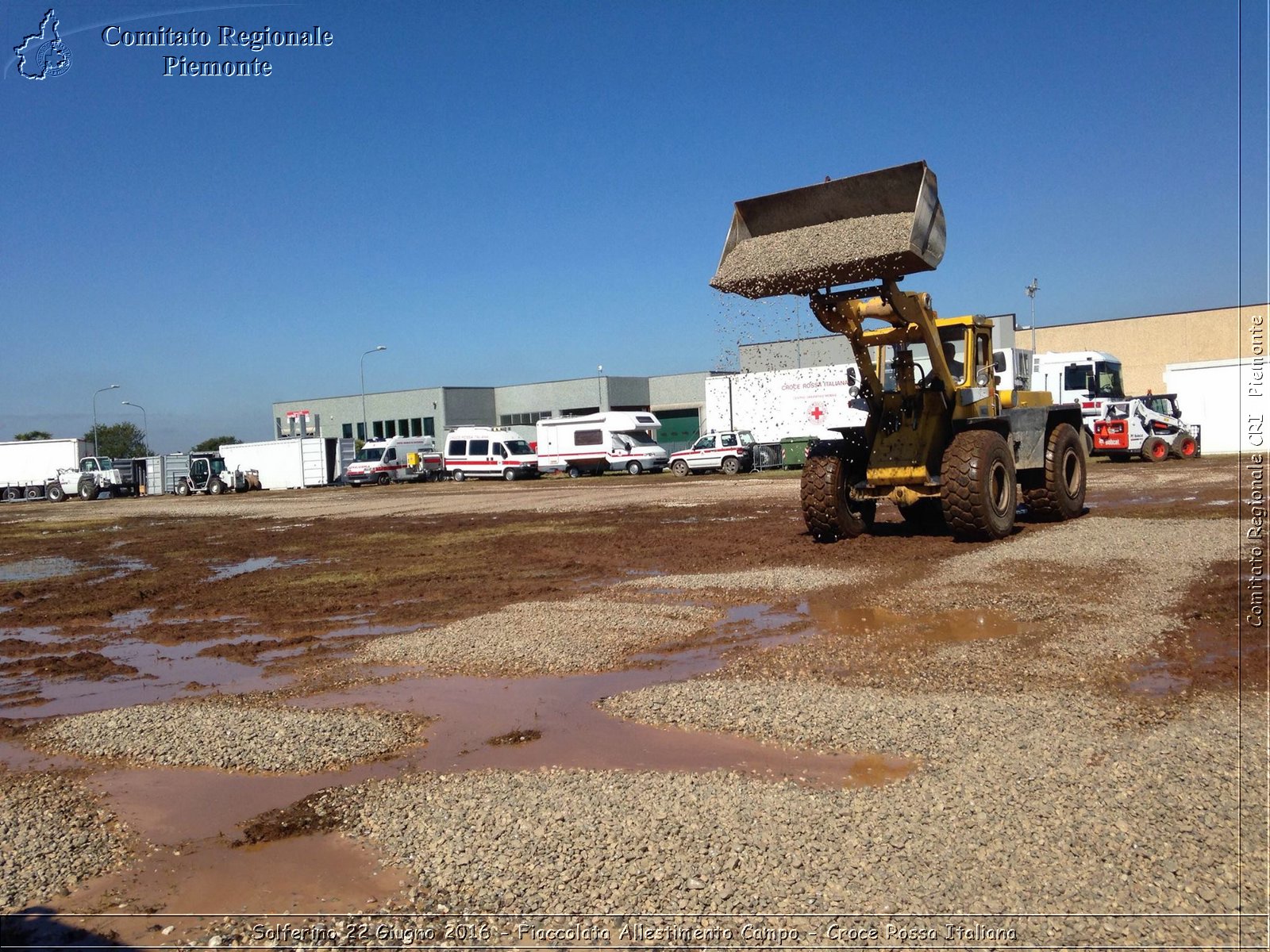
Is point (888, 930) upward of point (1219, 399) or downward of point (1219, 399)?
downward

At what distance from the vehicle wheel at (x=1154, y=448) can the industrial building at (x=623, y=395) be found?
25574 millimetres

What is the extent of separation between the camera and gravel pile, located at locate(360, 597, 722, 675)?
25.1 feet

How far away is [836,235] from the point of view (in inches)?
436

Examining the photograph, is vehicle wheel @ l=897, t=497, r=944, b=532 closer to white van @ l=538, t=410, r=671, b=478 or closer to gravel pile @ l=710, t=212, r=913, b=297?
gravel pile @ l=710, t=212, r=913, b=297

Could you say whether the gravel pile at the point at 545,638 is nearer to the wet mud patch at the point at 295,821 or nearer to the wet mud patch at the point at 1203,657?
the wet mud patch at the point at 295,821

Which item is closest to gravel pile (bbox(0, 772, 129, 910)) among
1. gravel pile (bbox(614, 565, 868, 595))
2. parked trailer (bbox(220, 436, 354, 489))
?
gravel pile (bbox(614, 565, 868, 595))

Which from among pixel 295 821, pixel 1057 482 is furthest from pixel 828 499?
pixel 295 821

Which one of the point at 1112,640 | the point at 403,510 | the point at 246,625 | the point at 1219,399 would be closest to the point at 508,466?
the point at 403,510

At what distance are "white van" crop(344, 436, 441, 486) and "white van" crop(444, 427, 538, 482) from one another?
1.24 metres

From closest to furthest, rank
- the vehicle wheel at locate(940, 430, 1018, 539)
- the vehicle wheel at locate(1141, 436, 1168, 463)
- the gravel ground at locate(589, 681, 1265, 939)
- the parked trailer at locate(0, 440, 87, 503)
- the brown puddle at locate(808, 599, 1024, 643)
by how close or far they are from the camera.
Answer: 1. the gravel ground at locate(589, 681, 1265, 939)
2. the brown puddle at locate(808, 599, 1024, 643)
3. the vehicle wheel at locate(940, 430, 1018, 539)
4. the vehicle wheel at locate(1141, 436, 1168, 463)
5. the parked trailer at locate(0, 440, 87, 503)

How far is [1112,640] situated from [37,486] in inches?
2335

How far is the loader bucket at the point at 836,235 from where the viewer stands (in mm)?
10625

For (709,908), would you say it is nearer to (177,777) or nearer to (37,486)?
(177,777)

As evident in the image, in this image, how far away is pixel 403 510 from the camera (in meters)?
27.1
